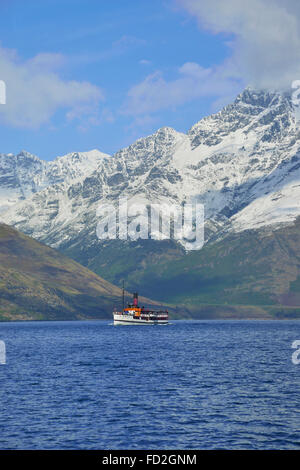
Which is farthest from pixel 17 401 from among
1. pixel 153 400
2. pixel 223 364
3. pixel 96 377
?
pixel 223 364

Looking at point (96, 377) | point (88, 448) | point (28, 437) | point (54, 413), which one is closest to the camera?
point (88, 448)

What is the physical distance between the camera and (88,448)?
8269 cm

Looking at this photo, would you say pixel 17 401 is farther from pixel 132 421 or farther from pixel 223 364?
pixel 223 364

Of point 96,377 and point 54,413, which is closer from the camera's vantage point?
point 54,413

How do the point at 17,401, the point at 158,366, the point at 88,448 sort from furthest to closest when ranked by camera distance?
the point at 158,366, the point at 17,401, the point at 88,448

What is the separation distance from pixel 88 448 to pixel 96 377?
211ft

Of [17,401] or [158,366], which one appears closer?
[17,401]

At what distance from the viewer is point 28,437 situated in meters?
89.0
